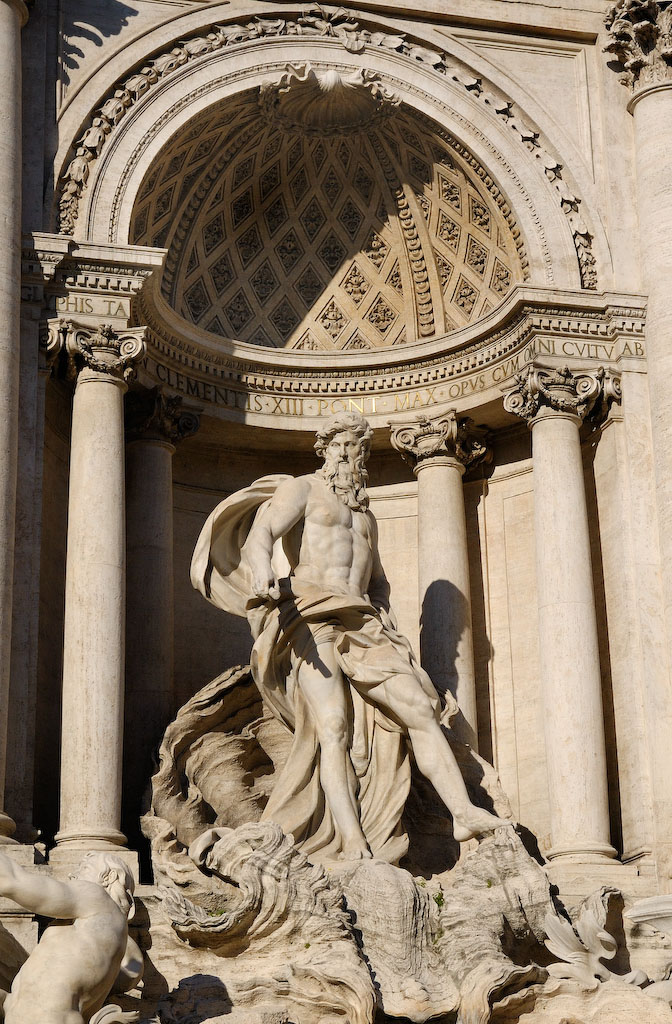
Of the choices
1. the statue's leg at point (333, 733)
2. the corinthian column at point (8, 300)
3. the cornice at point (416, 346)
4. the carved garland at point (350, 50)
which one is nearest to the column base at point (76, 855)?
the corinthian column at point (8, 300)

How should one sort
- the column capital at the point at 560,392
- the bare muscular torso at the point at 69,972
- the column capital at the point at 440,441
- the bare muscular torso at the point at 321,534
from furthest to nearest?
the column capital at the point at 440,441
the column capital at the point at 560,392
the bare muscular torso at the point at 321,534
the bare muscular torso at the point at 69,972

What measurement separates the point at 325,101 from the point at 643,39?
10.4 feet

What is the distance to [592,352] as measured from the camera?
17625mm

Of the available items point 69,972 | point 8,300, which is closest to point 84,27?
point 8,300

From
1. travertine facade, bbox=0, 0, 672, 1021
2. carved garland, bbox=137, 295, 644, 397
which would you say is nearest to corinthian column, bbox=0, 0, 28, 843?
travertine facade, bbox=0, 0, 672, 1021

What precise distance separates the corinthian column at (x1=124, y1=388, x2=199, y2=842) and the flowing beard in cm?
203

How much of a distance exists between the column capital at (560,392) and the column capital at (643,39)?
3051 mm

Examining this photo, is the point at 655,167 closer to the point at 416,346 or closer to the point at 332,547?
the point at 416,346

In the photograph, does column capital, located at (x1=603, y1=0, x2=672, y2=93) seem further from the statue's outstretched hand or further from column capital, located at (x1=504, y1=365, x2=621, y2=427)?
the statue's outstretched hand

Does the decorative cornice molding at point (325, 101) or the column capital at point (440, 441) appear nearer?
the decorative cornice molding at point (325, 101)

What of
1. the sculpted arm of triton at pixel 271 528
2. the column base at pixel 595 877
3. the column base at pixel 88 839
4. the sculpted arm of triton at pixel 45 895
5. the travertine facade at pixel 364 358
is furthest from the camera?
the travertine facade at pixel 364 358

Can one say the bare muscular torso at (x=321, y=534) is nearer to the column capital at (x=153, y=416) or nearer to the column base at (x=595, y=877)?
the column capital at (x=153, y=416)

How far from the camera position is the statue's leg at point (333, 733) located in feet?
48.5

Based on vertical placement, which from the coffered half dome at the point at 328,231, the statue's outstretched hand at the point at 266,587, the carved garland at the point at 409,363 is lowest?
the statue's outstretched hand at the point at 266,587
